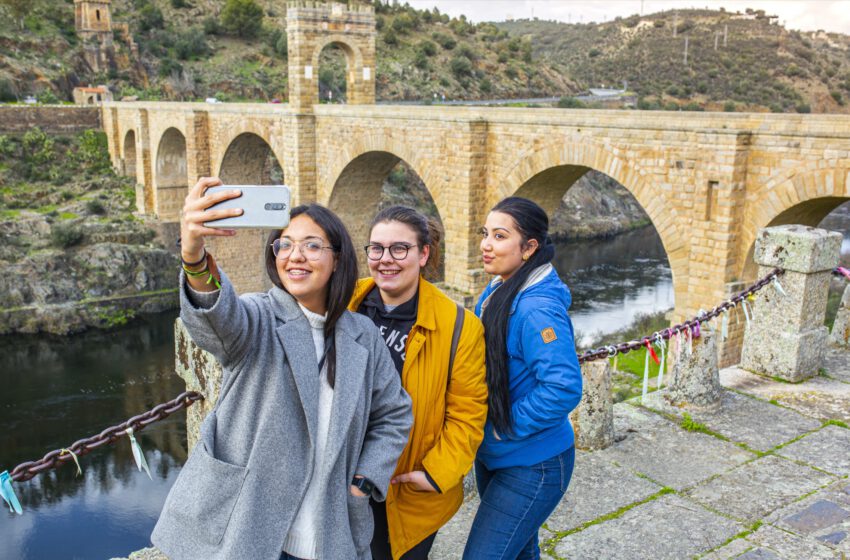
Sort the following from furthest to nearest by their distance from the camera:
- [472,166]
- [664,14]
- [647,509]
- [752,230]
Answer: [664,14] < [472,166] < [752,230] < [647,509]

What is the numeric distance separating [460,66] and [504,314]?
35897mm

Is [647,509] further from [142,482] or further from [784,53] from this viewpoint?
[784,53]

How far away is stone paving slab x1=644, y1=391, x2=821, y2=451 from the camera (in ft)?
12.5

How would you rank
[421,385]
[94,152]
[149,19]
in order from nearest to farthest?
[421,385]
[94,152]
[149,19]

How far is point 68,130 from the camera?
27.8 m

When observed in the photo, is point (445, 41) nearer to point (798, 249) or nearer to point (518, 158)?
point (518, 158)

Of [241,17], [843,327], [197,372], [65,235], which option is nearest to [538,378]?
[197,372]

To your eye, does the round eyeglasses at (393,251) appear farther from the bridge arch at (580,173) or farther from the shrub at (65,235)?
the shrub at (65,235)

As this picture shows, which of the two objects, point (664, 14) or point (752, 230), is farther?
point (664, 14)

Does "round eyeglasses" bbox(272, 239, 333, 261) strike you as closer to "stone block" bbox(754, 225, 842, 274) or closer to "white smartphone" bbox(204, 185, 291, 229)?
"white smartphone" bbox(204, 185, 291, 229)

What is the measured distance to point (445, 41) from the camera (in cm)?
3931

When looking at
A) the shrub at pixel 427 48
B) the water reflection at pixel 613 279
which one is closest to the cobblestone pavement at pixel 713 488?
the water reflection at pixel 613 279

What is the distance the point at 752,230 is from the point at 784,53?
3899 cm

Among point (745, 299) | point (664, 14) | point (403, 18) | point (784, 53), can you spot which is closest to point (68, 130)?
point (403, 18)
